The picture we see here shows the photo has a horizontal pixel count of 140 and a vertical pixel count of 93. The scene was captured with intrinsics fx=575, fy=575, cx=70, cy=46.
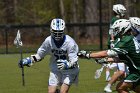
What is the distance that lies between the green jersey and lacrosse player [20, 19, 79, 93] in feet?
3.86

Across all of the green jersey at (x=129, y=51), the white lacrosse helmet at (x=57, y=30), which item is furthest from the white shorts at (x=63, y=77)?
the green jersey at (x=129, y=51)

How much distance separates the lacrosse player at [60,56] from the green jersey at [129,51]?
3.86 feet

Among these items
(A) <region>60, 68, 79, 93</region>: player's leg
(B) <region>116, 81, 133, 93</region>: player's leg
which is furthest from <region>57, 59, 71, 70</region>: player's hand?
(B) <region>116, 81, 133, 93</region>: player's leg

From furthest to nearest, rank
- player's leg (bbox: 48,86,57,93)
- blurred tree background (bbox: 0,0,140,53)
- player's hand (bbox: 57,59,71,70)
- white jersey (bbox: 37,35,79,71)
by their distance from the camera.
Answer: blurred tree background (bbox: 0,0,140,53), white jersey (bbox: 37,35,79,71), player's leg (bbox: 48,86,57,93), player's hand (bbox: 57,59,71,70)

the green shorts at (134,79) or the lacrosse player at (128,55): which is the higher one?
the lacrosse player at (128,55)

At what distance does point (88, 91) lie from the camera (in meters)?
14.7

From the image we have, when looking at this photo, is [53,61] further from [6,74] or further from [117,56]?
[6,74]

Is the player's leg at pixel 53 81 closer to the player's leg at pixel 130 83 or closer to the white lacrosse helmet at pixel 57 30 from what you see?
the white lacrosse helmet at pixel 57 30

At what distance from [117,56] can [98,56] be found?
0.35 metres

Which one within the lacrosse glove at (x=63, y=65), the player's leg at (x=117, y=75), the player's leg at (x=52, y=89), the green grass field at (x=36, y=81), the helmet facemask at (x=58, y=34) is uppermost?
the helmet facemask at (x=58, y=34)

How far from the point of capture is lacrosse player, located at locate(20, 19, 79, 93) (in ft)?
35.0

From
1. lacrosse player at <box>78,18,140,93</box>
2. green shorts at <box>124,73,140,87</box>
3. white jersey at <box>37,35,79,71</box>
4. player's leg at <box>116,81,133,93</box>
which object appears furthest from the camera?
white jersey at <box>37,35,79,71</box>

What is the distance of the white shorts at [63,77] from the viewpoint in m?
10.8

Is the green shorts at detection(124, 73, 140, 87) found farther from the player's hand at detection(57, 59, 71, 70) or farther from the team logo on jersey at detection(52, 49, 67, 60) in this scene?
the team logo on jersey at detection(52, 49, 67, 60)
